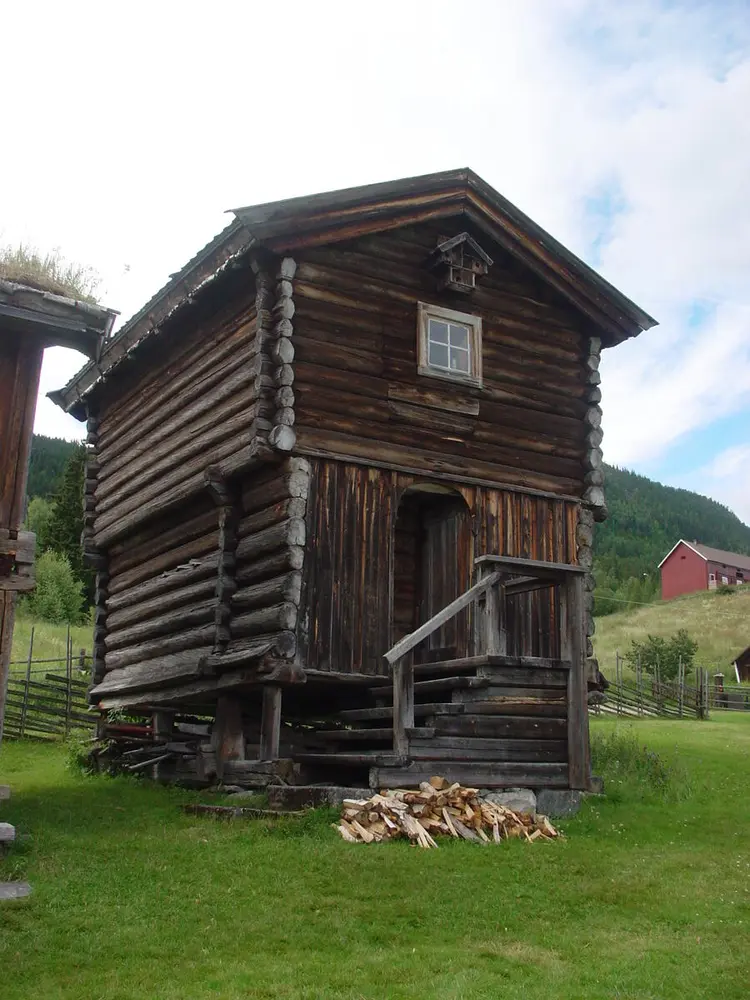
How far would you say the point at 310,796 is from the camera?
11.8m

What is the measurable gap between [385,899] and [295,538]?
19.6 feet

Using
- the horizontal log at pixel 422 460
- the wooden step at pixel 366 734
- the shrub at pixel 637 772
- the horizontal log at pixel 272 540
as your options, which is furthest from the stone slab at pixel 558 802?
the horizontal log at pixel 422 460

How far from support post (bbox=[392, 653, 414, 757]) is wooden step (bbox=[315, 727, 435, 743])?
0.09m

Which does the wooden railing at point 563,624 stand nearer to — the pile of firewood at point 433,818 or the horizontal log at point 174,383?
the pile of firewood at point 433,818

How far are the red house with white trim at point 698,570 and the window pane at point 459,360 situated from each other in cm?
8662

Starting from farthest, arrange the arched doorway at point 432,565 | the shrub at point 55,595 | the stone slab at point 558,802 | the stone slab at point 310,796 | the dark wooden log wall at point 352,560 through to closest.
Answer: the shrub at point 55,595
the arched doorway at point 432,565
the dark wooden log wall at point 352,560
the stone slab at point 558,802
the stone slab at point 310,796

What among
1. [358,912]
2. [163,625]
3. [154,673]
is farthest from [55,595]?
[358,912]

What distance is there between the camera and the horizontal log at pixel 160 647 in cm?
1573

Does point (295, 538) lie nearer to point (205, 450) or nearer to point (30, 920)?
point (205, 450)

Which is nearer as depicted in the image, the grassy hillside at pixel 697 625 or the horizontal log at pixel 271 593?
the horizontal log at pixel 271 593

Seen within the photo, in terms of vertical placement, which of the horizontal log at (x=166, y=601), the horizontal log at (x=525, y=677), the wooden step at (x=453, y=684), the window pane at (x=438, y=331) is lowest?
the wooden step at (x=453, y=684)

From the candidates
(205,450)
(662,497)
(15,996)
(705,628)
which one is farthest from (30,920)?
(662,497)

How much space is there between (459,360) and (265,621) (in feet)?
16.3

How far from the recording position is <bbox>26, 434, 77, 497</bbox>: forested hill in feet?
261
